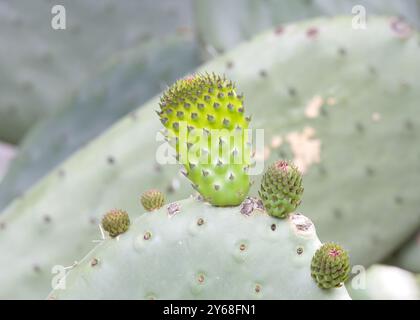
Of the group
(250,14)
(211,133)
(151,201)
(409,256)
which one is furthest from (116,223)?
(250,14)

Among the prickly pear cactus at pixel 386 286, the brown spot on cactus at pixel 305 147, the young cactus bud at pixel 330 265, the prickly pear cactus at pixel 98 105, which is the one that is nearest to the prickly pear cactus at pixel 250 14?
the prickly pear cactus at pixel 98 105

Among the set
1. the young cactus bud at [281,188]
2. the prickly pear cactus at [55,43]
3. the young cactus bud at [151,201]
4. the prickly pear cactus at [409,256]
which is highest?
the prickly pear cactus at [55,43]

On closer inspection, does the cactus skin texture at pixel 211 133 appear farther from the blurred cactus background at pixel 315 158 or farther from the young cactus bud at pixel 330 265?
the blurred cactus background at pixel 315 158

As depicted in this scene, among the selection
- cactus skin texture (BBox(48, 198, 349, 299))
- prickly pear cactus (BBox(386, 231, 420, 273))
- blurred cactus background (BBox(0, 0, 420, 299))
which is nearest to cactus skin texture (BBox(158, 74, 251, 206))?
cactus skin texture (BBox(48, 198, 349, 299))

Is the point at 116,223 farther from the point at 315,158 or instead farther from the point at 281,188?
the point at 315,158

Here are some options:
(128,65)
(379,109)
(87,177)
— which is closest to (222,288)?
(87,177)

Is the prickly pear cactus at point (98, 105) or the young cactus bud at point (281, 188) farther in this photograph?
the prickly pear cactus at point (98, 105)

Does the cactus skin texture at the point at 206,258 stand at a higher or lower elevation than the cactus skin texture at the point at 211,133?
lower
